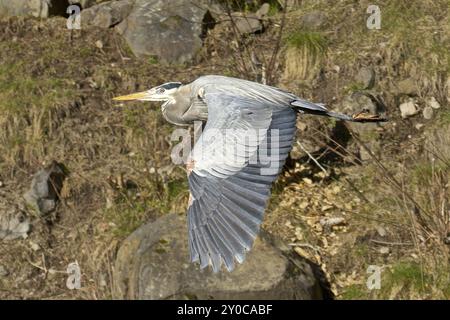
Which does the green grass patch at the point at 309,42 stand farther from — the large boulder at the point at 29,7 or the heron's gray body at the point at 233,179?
the large boulder at the point at 29,7

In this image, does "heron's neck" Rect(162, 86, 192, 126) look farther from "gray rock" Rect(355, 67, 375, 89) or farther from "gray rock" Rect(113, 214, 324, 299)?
"gray rock" Rect(355, 67, 375, 89)

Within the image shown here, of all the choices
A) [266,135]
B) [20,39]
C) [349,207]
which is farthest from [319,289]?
[20,39]

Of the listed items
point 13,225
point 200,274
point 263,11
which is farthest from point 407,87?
point 13,225

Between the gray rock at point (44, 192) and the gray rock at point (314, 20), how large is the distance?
99.0 inches

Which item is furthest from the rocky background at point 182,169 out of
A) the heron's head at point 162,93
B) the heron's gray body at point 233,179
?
the heron's gray body at point 233,179

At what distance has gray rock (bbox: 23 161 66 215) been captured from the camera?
729 cm

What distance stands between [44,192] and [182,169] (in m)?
1.05

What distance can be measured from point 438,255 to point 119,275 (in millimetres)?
2059

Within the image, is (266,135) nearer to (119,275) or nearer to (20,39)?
(119,275)

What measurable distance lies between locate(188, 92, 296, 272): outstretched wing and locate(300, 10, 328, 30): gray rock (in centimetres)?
294

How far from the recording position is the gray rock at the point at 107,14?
8422mm

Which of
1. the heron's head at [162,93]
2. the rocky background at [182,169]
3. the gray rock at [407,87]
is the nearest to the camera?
the rocky background at [182,169]

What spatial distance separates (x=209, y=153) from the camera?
496cm

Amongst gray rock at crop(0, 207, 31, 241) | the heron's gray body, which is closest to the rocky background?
gray rock at crop(0, 207, 31, 241)
